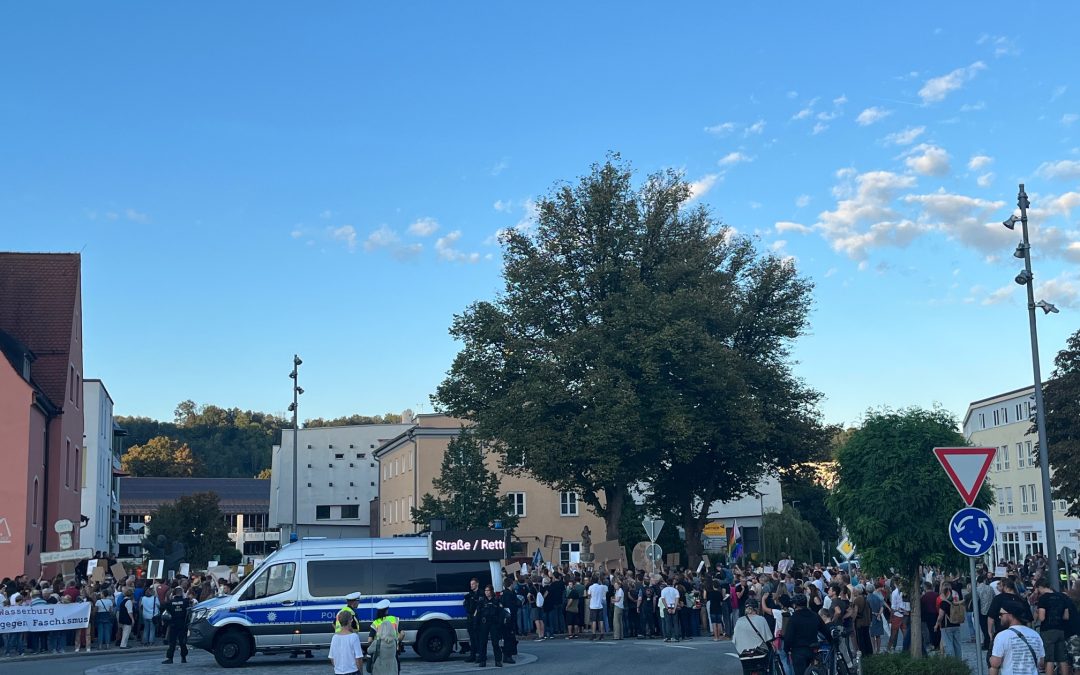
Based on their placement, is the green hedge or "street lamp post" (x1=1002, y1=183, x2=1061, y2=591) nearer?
the green hedge

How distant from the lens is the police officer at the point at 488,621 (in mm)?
22922

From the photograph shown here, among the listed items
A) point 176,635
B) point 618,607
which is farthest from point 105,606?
point 618,607

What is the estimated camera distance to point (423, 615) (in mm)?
24000

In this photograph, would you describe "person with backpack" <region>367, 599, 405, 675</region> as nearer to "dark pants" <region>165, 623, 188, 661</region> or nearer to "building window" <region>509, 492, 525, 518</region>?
"dark pants" <region>165, 623, 188, 661</region>

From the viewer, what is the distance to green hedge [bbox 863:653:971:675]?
1582cm

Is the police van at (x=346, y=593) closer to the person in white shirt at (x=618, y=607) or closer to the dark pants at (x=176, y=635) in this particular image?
the dark pants at (x=176, y=635)

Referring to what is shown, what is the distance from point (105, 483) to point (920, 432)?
64895mm

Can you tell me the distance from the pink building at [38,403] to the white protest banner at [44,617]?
10.4 meters

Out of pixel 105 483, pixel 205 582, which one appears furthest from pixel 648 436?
pixel 105 483

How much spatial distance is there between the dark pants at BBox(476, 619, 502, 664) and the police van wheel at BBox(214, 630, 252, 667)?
15.8 ft

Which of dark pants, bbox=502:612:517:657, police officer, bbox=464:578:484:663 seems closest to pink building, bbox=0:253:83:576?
police officer, bbox=464:578:484:663

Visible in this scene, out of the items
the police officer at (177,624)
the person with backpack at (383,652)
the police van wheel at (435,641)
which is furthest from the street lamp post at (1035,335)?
the police officer at (177,624)

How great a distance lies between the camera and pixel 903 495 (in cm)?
1741

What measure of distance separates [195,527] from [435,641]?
7034 cm
